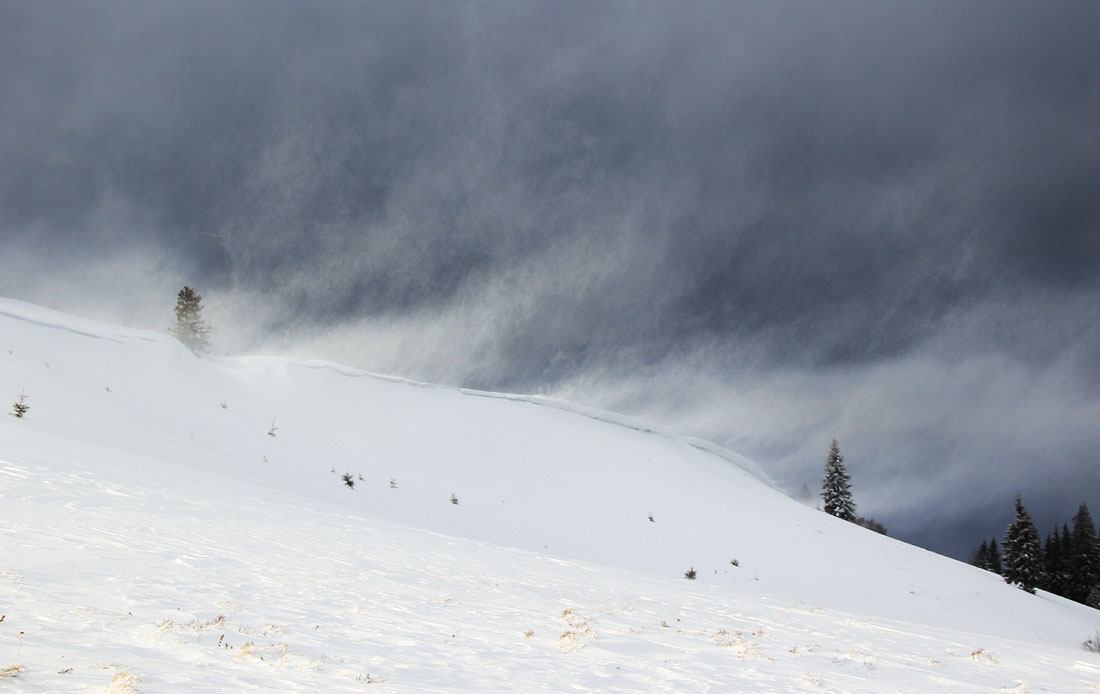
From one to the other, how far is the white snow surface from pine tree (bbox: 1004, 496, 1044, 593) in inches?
1027

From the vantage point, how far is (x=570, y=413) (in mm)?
31391

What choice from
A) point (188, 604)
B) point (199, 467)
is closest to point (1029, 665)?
point (188, 604)

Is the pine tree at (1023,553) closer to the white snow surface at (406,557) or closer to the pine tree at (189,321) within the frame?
the white snow surface at (406,557)

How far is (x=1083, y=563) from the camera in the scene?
60.8m

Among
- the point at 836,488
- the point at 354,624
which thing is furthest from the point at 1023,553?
the point at 354,624

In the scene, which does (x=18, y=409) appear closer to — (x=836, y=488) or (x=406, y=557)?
(x=406, y=557)

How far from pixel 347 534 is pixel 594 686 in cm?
829

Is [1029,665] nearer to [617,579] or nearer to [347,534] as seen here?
[617,579]

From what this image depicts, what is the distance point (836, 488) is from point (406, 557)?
54677 millimetres

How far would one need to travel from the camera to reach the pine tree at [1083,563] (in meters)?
59.4

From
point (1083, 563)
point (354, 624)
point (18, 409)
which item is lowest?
point (354, 624)

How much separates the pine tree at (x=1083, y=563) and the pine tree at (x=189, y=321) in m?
88.1

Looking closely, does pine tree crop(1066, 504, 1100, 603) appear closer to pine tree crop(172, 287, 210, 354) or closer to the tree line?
the tree line

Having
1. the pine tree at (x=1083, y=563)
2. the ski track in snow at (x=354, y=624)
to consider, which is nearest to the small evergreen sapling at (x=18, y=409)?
the ski track in snow at (x=354, y=624)
